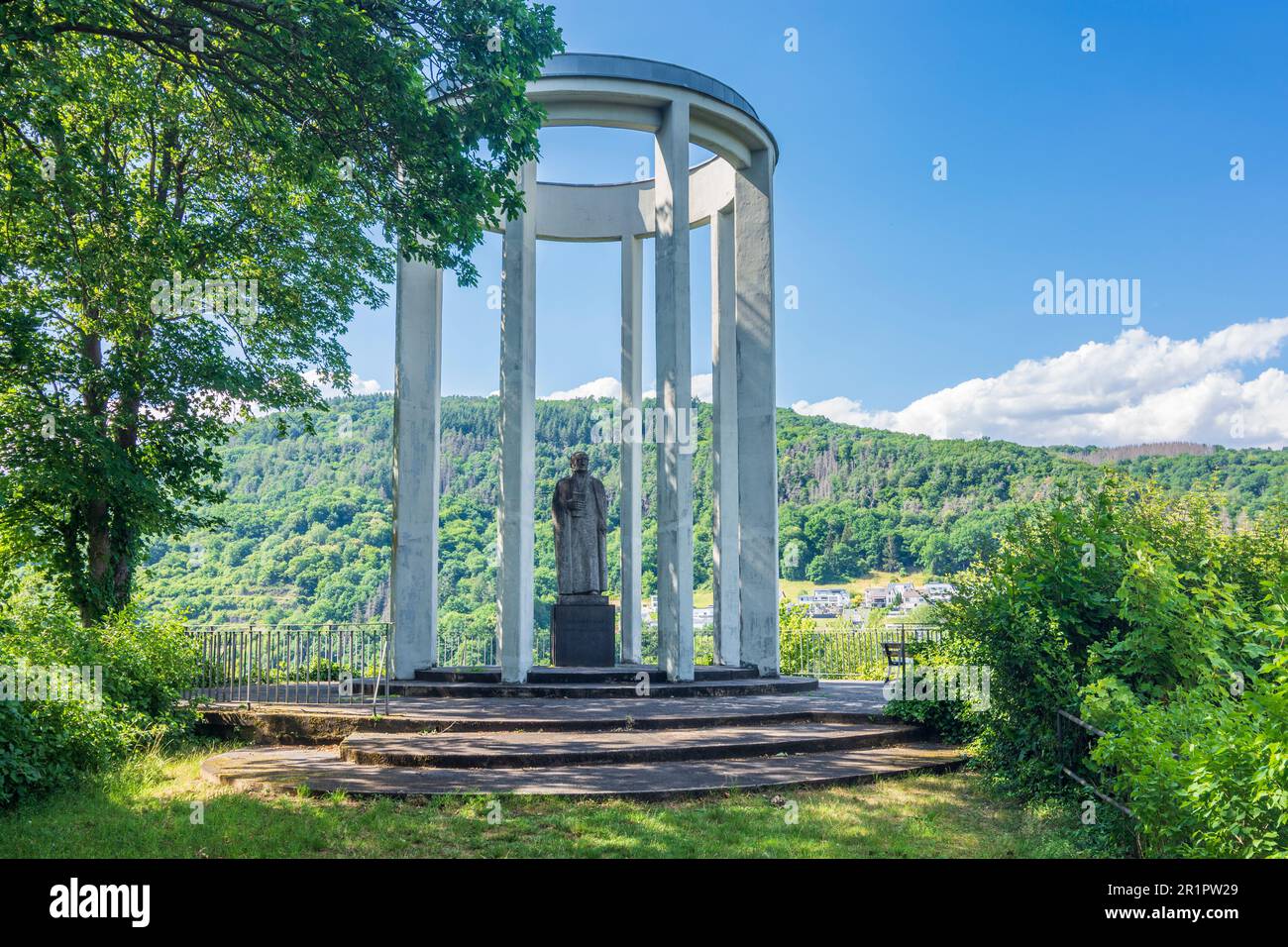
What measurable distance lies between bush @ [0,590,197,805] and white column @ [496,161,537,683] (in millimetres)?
4233

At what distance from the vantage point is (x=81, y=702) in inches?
322

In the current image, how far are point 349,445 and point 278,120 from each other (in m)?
39.2

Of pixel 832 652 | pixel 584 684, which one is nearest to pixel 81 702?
pixel 584 684

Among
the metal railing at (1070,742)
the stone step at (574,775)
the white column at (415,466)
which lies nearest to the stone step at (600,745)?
the stone step at (574,775)

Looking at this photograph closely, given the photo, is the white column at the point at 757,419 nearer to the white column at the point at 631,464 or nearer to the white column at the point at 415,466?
the white column at the point at 631,464

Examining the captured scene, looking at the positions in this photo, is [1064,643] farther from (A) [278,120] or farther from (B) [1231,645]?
(A) [278,120]

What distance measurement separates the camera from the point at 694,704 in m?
11.3

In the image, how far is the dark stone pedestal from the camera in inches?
542

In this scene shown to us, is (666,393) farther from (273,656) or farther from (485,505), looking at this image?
(485,505)

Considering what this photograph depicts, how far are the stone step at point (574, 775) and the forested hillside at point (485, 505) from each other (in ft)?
49.4

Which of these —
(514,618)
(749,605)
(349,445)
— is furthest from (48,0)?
(349,445)

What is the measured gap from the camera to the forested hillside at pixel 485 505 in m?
29.1

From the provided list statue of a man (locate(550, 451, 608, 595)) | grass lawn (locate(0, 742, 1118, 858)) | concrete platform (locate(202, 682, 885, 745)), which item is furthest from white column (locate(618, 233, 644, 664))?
grass lawn (locate(0, 742, 1118, 858))

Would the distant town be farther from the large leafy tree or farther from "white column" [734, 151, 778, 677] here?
the large leafy tree
